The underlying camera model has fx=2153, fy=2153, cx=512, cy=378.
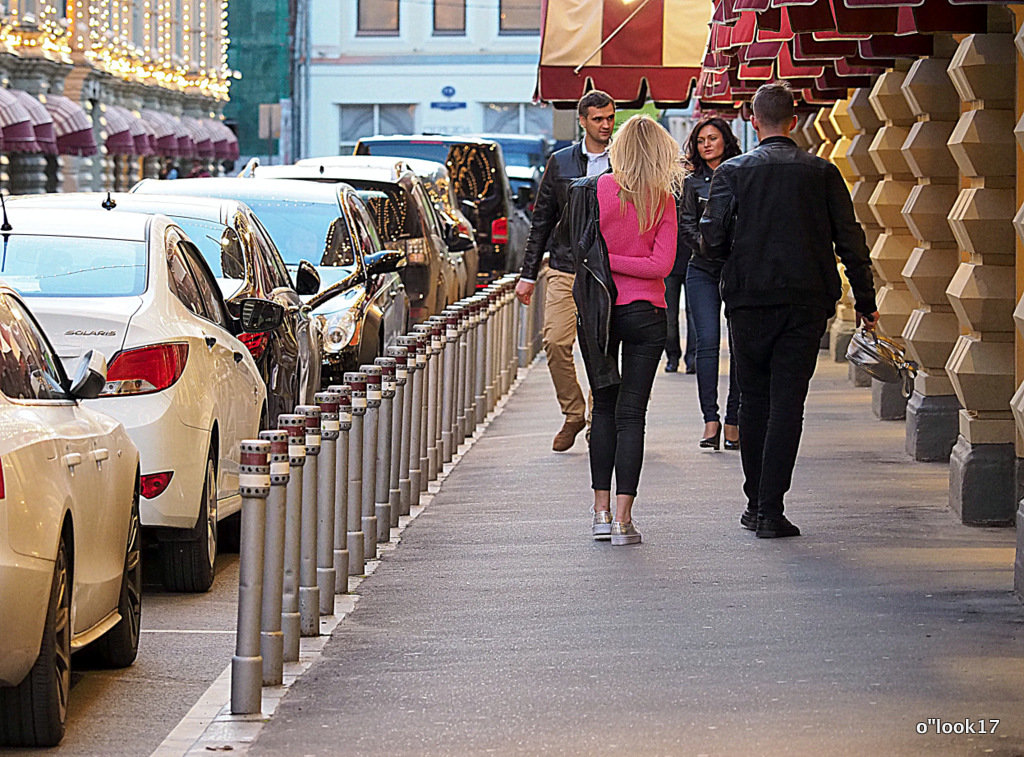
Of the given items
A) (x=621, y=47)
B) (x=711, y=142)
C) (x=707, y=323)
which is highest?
(x=621, y=47)

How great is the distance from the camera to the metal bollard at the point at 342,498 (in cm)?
852

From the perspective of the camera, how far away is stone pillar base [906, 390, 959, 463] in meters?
12.6

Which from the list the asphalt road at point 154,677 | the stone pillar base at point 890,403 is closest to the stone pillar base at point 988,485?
the asphalt road at point 154,677

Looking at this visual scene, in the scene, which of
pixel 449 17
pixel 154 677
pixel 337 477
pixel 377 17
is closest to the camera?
pixel 154 677

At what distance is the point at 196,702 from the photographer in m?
6.98

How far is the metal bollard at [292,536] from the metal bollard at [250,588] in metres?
0.49

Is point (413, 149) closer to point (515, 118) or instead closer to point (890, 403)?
point (890, 403)

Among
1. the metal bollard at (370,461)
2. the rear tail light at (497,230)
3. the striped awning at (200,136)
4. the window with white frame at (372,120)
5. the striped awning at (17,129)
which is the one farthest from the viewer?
the window with white frame at (372,120)

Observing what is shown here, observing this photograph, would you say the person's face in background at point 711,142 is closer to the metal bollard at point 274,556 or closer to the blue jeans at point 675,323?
the blue jeans at point 675,323

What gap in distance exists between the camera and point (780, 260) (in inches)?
380

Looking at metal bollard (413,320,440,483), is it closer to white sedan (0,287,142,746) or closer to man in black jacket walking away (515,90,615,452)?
man in black jacket walking away (515,90,615,452)

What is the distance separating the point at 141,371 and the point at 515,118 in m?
59.4

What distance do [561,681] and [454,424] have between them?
7.06m

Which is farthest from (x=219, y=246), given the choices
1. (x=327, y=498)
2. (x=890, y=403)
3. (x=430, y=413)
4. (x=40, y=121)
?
(x=40, y=121)
